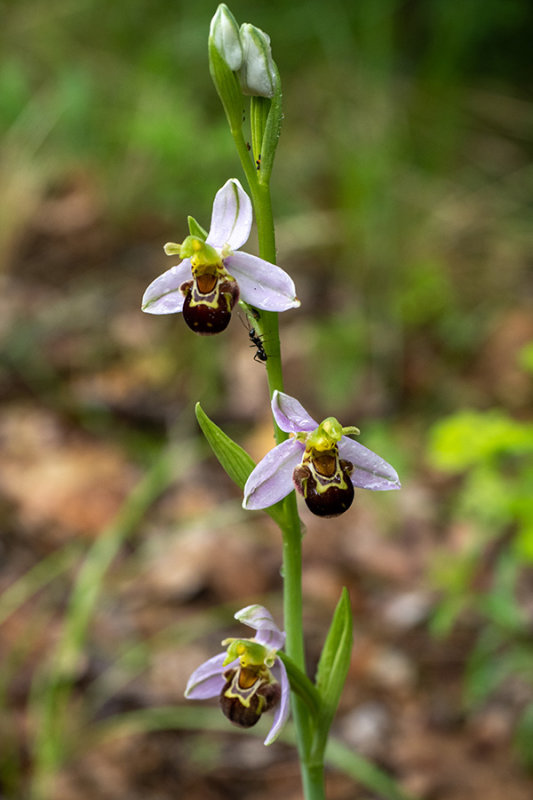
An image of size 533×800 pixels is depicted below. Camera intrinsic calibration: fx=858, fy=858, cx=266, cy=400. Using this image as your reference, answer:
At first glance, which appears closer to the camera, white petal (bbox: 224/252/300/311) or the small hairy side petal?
white petal (bbox: 224/252/300/311)

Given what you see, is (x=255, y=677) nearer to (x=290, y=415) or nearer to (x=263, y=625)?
(x=263, y=625)

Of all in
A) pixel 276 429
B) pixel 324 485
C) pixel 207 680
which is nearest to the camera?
pixel 324 485

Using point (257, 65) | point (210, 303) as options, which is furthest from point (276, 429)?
point (257, 65)

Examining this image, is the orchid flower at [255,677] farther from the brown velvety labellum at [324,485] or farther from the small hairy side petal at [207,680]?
the brown velvety labellum at [324,485]

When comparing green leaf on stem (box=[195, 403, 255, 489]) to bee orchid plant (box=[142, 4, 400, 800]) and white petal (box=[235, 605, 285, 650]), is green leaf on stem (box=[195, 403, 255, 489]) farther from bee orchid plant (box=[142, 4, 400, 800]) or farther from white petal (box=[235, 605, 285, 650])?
white petal (box=[235, 605, 285, 650])

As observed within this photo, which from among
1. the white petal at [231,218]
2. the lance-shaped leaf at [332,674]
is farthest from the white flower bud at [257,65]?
the lance-shaped leaf at [332,674]

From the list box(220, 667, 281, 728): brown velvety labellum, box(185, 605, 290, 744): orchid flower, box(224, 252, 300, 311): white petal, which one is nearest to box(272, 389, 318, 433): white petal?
box(224, 252, 300, 311): white petal

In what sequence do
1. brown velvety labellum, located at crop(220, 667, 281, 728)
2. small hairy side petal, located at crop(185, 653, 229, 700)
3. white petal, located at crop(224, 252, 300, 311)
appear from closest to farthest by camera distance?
white petal, located at crop(224, 252, 300, 311) → brown velvety labellum, located at crop(220, 667, 281, 728) → small hairy side petal, located at crop(185, 653, 229, 700)
